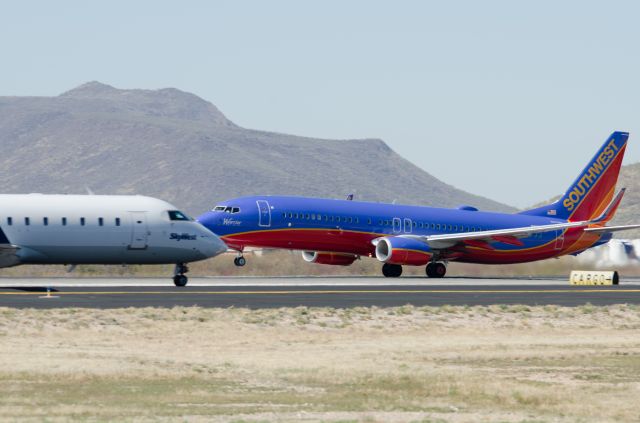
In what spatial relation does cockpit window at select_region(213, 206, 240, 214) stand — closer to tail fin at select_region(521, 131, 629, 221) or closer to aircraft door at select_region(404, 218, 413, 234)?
aircraft door at select_region(404, 218, 413, 234)

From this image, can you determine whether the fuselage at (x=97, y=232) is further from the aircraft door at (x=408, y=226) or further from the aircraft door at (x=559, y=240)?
the aircraft door at (x=559, y=240)

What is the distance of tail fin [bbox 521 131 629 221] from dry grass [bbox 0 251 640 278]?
2.95m

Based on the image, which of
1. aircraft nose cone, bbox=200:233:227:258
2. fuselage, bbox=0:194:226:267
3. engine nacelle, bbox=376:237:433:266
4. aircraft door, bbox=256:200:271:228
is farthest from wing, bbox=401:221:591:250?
fuselage, bbox=0:194:226:267

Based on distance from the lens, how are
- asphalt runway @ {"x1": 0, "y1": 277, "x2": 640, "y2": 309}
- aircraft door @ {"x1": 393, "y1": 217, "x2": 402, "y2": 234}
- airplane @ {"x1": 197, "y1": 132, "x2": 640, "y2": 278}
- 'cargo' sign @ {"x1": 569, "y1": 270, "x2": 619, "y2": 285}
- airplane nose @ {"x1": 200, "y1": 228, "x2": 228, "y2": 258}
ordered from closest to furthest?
asphalt runway @ {"x1": 0, "y1": 277, "x2": 640, "y2": 309}, airplane nose @ {"x1": 200, "y1": 228, "x2": 228, "y2": 258}, 'cargo' sign @ {"x1": 569, "y1": 270, "x2": 619, "y2": 285}, airplane @ {"x1": 197, "y1": 132, "x2": 640, "y2": 278}, aircraft door @ {"x1": 393, "y1": 217, "x2": 402, "y2": 234}

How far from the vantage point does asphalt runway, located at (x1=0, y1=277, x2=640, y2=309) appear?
3841 centimetres

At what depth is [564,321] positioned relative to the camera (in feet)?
120

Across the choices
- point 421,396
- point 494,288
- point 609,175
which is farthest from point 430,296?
point 609,175

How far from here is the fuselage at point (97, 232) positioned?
4503 cm

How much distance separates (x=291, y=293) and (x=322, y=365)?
60.4ft

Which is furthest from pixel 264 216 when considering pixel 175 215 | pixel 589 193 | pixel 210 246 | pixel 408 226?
pixel 589 193

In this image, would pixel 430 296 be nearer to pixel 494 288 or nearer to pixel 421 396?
pixel 494 288

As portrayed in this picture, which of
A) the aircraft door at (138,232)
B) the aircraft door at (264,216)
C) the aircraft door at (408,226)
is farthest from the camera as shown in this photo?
the aircraft door at (408,226)

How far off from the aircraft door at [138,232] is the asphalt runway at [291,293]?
1.59m

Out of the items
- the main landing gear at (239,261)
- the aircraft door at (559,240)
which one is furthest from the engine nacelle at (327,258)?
the aircraft door at (559,240)
